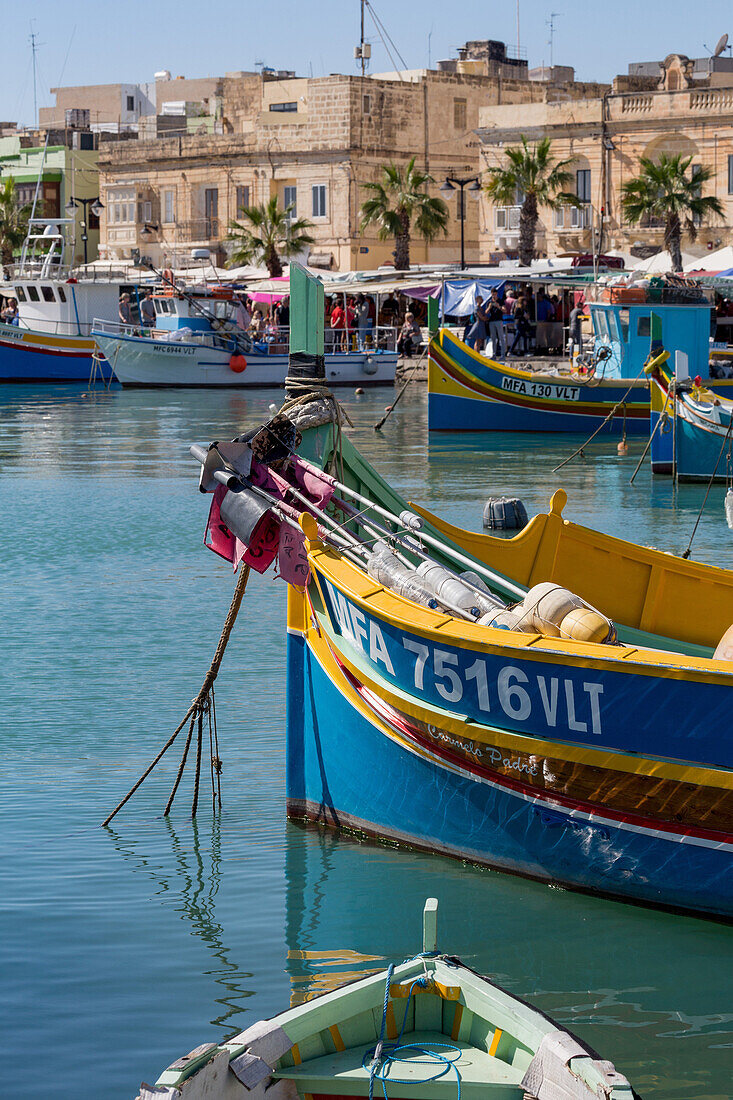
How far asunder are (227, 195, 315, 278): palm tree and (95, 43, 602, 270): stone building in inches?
110

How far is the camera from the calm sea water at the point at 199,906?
5445mm

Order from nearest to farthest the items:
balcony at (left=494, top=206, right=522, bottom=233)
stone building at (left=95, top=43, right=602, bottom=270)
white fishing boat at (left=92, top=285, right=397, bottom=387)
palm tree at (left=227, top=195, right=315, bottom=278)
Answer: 1. white fishing boat at (left=92, top=285, right=397, bottom=387)
2. palm tree at (left=227, top=195, right=315, bottom=278)
3. balcony at (left=494, top=206, right=522, bottom=233)
4. stone building at (left=95, top=43, right=602, bottom=270)

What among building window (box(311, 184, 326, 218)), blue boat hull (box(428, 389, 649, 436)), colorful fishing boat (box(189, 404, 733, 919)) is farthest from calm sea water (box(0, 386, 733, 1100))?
building window (box(311, 184, 326, 218))

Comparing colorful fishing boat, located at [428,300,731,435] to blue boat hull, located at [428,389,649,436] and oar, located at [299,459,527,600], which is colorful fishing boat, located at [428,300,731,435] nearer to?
blue boat hull, located at [428,389,649,436]

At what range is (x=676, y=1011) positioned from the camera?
220 inches

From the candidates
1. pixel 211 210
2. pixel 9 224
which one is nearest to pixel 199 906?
pixel 211 210

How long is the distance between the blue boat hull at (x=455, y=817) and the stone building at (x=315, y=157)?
161ft

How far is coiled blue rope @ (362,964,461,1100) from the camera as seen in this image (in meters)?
4.29

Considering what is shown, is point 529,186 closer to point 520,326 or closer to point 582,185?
point 582,185

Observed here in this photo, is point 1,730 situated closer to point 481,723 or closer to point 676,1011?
point 481,723

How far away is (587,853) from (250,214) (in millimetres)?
48996

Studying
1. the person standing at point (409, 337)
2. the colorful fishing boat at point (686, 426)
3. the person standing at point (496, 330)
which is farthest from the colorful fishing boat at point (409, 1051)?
the person standing at point (409, 337)

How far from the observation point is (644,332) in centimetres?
2753

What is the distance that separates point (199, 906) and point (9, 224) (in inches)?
2407
